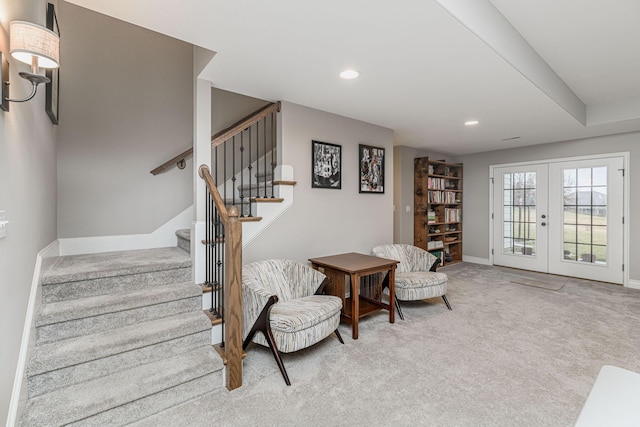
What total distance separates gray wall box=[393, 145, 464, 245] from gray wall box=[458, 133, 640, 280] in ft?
5.19

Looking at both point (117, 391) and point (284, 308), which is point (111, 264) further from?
point (284, 308)

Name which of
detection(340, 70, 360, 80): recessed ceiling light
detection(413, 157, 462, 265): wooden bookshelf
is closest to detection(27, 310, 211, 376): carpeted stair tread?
detection(340, 70, 360, 80): recessed ceiling light

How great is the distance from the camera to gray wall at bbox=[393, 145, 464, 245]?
17.5 feet

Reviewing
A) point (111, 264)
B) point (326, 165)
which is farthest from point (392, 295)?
point (111, 264)

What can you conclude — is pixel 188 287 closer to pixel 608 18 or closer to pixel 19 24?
pixel 19 24

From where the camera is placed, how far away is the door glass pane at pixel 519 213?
5422 millimetres

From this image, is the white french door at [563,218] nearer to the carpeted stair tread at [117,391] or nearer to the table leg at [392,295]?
the table leg at [392,295]

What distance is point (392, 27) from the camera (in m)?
1.80

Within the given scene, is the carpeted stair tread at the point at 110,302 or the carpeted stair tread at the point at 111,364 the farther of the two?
the carpeted stair tread at the point at 110,302

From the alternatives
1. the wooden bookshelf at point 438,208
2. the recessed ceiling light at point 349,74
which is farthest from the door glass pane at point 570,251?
the recessed ceiling light at point 349,74

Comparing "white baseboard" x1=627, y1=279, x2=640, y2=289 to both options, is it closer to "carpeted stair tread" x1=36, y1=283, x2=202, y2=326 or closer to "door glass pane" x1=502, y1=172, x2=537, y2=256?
"door glass pane" x1=502, y1=172, x2=537, y2=256

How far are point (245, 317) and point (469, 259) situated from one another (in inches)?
212

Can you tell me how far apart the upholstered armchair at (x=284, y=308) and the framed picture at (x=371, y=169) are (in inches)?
61.0

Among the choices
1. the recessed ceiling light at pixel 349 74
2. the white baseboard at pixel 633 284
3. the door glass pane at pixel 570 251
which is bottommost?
the white baseboard at pixel 633 284
